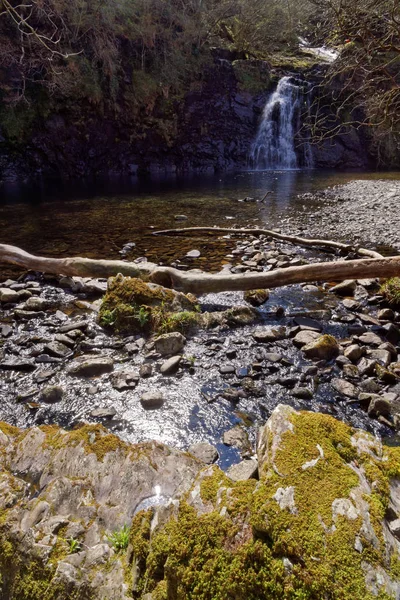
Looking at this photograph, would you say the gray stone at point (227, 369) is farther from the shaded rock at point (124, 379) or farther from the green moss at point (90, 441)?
the green moss at point (90, 441)

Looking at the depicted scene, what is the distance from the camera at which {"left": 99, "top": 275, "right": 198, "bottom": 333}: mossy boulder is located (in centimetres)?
503

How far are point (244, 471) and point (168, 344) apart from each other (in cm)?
264

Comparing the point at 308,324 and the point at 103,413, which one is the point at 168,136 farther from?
the point at 103,413

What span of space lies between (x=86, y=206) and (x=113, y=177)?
1217cm

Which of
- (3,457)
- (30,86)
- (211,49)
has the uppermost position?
(211,49)

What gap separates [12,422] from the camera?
337 centimetres

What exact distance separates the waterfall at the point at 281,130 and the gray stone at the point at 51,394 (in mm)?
27501

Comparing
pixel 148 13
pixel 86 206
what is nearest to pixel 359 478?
pixel 86 206

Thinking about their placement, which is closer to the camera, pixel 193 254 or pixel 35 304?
pixel 35 304

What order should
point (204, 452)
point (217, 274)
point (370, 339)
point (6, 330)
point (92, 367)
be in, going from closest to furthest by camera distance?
1. point (204, 452)
2. point (92, 367)
3. point (370, 339)
4. point (6, 330)
5. point (217, 274)

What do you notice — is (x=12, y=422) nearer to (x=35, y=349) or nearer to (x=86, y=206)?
(x=35, y=349)

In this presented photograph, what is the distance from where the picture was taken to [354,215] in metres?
11.8

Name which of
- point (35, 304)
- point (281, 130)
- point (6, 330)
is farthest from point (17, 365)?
point (281, 130)

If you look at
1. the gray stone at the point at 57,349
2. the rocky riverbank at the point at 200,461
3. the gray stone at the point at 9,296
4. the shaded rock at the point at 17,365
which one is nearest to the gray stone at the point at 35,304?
the gray stone at the point at 9,296
